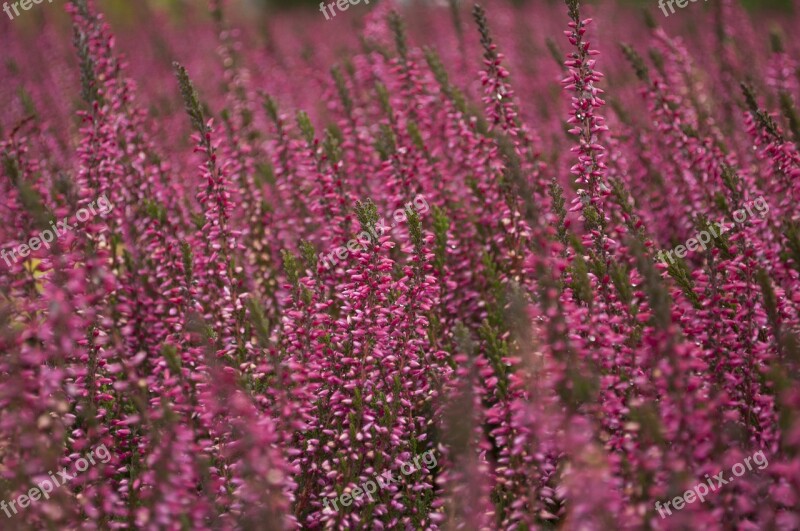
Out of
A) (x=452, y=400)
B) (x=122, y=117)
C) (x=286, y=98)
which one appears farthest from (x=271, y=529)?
(x=286, y=98)

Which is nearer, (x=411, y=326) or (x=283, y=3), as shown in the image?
(x=411, y=326)

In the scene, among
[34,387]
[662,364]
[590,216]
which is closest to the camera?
[662,364]

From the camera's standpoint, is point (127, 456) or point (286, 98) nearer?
point (127, 456)

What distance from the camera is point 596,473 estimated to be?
8.87 ft

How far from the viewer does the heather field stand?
10.1 ft

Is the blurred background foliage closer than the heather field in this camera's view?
No

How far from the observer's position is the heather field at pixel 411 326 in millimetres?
3080

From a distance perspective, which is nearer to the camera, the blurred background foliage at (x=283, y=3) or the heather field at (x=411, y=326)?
the heather field at (x=411, y=326)

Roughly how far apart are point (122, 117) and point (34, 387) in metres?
3.03

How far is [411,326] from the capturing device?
408cm

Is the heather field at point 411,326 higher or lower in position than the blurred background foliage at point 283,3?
lower

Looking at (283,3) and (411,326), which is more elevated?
(283,3)

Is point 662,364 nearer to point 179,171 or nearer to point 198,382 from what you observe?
point 198,382

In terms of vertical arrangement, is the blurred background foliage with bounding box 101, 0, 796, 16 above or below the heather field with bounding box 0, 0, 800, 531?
above
